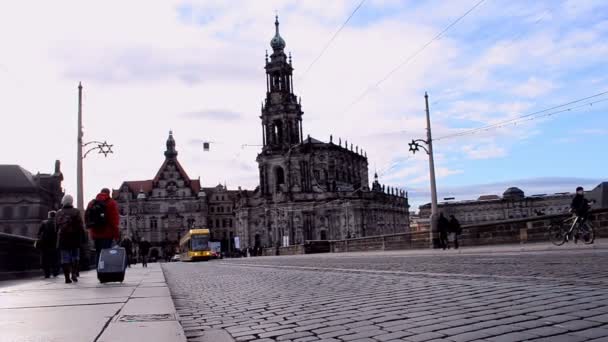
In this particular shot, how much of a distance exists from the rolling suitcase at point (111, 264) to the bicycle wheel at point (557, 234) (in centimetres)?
1377

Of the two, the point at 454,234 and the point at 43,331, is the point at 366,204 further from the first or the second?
the point at 43,331

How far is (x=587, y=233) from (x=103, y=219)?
46.5ft

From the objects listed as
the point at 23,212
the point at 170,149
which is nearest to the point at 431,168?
the point at 23,212

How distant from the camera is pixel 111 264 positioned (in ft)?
35.8

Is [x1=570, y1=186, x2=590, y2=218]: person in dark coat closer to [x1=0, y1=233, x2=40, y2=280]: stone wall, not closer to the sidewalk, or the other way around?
the sidewalk

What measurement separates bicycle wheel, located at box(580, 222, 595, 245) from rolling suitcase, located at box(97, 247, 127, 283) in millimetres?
13884

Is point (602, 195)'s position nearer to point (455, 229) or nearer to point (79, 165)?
point (455, 229)

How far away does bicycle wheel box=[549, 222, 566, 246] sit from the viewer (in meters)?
19.5

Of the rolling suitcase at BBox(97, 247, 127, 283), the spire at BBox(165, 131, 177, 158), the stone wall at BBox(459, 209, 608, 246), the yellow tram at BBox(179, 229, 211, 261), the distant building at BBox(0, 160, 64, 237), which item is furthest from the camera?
the spire at BBox(165, 131, 177, 158)

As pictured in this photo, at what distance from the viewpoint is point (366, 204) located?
339 ft

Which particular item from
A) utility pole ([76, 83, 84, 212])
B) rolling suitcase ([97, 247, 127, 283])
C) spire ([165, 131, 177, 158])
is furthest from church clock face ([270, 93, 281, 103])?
rolling suitcase ([97, 247, 127, 283])

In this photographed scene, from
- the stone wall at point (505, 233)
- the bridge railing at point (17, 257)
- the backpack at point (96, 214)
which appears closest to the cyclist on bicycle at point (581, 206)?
the stone wall at point (505, 233)

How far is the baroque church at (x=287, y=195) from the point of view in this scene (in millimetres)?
98250

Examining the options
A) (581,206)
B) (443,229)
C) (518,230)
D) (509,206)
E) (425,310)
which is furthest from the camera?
(509,206)
